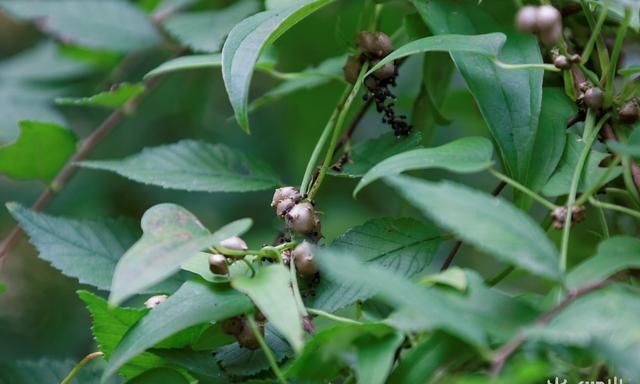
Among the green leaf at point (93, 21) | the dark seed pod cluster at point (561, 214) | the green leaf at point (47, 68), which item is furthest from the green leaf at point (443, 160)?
the green leaf at point (47, 68)

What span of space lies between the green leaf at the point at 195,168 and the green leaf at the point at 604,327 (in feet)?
1.11

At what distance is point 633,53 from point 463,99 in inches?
7.8

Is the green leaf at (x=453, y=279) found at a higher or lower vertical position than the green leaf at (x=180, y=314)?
higher

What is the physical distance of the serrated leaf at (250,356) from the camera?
0.50 meters

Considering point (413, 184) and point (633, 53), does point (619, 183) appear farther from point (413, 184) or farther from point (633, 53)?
point (633, 53)

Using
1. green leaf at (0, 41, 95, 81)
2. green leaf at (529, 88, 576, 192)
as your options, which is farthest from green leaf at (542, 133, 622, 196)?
green leaf at (0, 41, 95, 81)

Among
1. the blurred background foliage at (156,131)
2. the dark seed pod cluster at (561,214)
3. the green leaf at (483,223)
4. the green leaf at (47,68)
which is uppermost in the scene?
the green leaf at (483,223)

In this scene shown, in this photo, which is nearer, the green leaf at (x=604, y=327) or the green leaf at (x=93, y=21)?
the green leaf at (x=604, y=327)

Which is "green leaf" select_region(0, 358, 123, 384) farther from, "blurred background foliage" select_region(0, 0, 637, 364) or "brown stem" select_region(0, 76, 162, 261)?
"blurred background foliage" select_region(0, 0, 637, 364)

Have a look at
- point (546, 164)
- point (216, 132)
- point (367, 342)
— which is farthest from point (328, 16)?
point (367, 342)

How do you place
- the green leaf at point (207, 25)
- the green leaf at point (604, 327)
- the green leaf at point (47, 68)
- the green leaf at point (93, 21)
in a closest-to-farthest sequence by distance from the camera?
1. the green leaf at point (604, 327)
2. the green leaf at point (207, 25)
3. the green leaf at point (93, 21)
4. the green leaf at point (47, 68)

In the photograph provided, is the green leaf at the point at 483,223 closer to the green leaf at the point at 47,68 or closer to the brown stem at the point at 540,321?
Answer: the brown stem at the point at 540,321

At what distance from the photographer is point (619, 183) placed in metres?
0.59

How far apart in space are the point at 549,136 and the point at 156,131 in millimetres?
858
